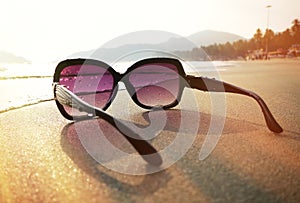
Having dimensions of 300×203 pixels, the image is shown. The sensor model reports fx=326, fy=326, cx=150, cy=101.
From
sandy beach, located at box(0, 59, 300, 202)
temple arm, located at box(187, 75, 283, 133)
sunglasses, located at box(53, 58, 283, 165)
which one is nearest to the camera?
sandy beach, located at box(0, 59, 300, 202)

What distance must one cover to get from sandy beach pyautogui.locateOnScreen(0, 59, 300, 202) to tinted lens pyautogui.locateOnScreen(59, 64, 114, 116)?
0.17 meters

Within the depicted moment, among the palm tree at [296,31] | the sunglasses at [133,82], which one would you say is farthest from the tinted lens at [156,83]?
the palm tree at [296,31]

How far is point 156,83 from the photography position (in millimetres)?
1213

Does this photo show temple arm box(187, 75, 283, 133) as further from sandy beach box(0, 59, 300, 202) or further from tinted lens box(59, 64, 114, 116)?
tinted lens box(59, 64, 114, 116)

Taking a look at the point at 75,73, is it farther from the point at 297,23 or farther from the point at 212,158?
the point at 297,23

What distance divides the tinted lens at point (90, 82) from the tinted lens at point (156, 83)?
0.29ft

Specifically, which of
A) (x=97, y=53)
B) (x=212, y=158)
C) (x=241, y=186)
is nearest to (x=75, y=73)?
(x=97, y=53)

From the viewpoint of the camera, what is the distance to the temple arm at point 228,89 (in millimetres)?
831

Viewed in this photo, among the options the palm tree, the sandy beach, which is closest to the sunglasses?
the sandy beach

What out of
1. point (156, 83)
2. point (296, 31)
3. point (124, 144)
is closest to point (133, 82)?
point (156, 83)

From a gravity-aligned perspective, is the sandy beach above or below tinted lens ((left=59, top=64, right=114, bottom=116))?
below

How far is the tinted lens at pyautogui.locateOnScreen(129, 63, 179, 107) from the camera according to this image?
1.13 meters

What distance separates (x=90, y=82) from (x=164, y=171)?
0.61m

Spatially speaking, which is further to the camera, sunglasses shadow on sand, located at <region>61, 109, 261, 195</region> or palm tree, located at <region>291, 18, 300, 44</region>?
palm tree, located at <region>291, 18, 300, 44</region>
